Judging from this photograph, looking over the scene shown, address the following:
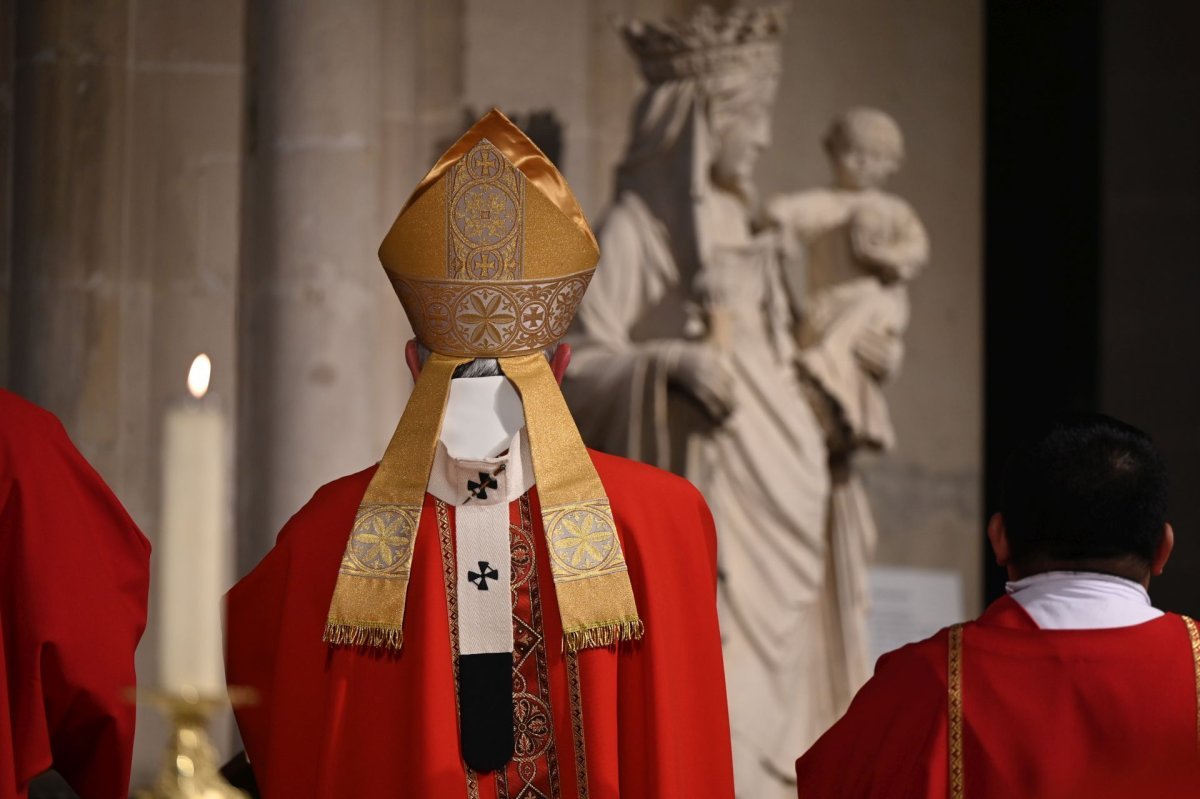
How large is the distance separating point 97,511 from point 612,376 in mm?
3146

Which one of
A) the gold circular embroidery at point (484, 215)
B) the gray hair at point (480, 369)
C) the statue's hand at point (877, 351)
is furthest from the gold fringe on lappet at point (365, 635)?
the statue's hand at point (877, 351)

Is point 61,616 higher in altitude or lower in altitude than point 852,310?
lower

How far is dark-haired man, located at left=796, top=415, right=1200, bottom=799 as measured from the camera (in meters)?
2.89

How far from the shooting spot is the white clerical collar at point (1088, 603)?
2926 mm

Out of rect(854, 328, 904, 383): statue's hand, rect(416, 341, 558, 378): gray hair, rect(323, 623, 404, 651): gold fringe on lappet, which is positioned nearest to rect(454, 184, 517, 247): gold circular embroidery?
rect(416, 341, 558, 378): gray hair

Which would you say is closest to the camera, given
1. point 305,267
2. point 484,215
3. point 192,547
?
point 192,547

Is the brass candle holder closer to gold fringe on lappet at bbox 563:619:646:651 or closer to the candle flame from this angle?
the candle flame

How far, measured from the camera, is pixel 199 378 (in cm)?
185

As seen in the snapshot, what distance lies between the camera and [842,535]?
665cm

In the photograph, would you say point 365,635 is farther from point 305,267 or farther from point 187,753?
point 305,267

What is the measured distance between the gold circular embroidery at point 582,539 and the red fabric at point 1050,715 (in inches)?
20.7

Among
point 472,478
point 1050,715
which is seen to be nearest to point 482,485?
point 472,478

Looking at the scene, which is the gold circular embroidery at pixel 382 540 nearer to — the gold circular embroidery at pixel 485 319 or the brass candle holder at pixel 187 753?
the gold circular embroidery at pixel 485 319

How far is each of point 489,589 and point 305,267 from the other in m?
3.34
